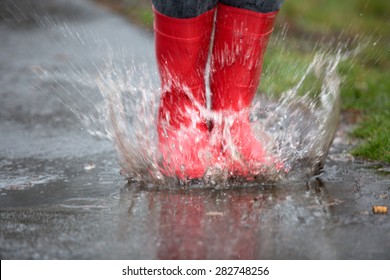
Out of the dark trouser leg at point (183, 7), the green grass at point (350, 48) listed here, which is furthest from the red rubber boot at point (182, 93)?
the green grass at point (350, 48)

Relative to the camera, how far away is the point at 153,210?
224 cm

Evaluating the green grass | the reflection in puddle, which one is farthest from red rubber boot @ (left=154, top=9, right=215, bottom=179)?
the green grass

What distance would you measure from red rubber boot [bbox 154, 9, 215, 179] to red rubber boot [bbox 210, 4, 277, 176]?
2.2 inches

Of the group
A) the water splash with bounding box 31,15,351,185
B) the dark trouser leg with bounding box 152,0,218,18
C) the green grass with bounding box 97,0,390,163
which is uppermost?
the dark trouser leg with bounding box 152,0,218,18

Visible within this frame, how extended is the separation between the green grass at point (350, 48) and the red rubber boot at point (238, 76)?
0.71 meters

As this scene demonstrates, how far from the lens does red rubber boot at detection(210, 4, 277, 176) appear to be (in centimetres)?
249

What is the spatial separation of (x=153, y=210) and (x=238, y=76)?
0.62 m

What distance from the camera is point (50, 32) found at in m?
5.79

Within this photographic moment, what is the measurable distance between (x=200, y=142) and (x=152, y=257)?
0.76 meters

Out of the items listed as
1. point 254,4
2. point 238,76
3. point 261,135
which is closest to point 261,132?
point 261,135

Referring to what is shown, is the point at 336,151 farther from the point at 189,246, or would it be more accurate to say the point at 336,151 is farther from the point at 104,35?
the point at 104,35

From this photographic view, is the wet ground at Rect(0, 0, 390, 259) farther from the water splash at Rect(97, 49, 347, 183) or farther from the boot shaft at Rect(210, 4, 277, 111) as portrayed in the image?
the boot shaft at Rect(210, 4, 277, 111)

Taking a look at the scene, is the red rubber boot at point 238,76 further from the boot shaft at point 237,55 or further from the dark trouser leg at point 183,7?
the dark trouser leg at point 183,7
